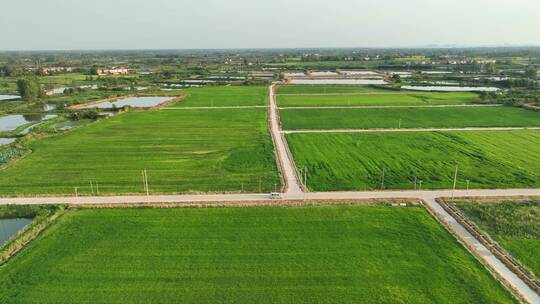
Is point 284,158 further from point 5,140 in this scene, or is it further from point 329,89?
point 329,89

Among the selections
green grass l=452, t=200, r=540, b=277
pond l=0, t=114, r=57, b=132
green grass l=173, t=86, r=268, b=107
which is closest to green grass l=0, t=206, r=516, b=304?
green grass l=452, t=200, r=540, b=277

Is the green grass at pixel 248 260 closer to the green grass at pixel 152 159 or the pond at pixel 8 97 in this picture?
the green grass at pixel 152 159

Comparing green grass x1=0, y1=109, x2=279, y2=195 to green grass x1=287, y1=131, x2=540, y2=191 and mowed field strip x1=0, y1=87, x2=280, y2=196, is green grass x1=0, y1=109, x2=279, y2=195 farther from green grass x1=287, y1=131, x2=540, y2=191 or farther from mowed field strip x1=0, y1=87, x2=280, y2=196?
green grass x1=287, y1=131, x2=540, y2=191

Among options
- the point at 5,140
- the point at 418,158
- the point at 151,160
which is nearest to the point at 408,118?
the point at 418,158

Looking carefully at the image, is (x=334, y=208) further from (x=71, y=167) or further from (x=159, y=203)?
(x=71, y=167)

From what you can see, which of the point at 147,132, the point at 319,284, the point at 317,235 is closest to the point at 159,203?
the point at 317,235

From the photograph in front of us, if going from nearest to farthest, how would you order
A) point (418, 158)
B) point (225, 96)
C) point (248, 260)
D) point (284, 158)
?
point (248, 260), point (418, 158), point (284, 158), point (225, 96)
